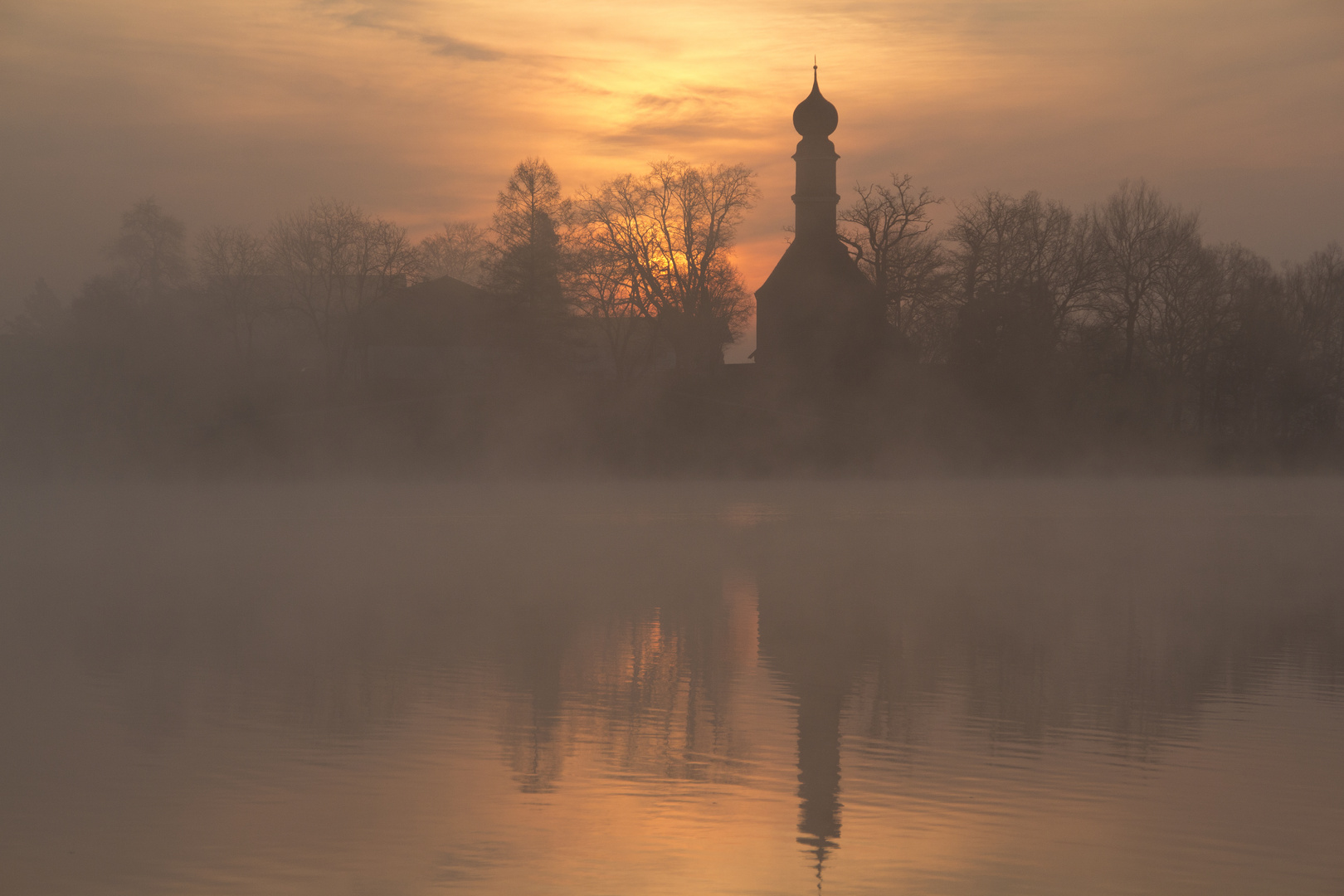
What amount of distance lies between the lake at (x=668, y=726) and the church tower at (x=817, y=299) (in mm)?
34698

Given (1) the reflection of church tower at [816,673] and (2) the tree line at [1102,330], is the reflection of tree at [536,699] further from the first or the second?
(2) the tree line at [1102,330]

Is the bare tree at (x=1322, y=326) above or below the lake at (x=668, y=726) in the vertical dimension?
above

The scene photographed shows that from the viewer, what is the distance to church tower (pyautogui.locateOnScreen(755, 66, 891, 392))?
55.5 m

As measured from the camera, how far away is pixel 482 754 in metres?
8.19

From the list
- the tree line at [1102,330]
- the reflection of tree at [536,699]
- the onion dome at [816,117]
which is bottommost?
the reflection of tree at [536,699]

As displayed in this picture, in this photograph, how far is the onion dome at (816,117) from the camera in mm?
64250

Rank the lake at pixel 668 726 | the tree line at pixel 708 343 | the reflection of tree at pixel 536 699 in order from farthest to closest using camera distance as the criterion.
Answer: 1. the tree line at pixel 708 343
2. the reflection of tree at pixel 536 699
3. the lake at pixel 668 726

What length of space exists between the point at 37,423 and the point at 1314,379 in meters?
55.6

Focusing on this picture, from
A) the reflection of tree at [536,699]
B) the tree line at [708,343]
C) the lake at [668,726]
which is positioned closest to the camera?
the lake at [668,726]

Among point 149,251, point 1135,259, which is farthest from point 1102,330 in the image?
point 149,251

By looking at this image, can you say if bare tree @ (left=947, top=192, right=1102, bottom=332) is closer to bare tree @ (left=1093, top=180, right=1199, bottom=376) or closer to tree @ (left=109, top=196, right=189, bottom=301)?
bare tree @ (left=1093, top=180, right=1199, bottom=376)

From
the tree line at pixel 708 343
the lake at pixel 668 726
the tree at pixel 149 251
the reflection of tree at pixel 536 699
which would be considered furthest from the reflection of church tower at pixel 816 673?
the tree at pixel 149 251

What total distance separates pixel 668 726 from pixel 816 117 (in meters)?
58.6

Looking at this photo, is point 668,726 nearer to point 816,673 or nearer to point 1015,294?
point 816,673
